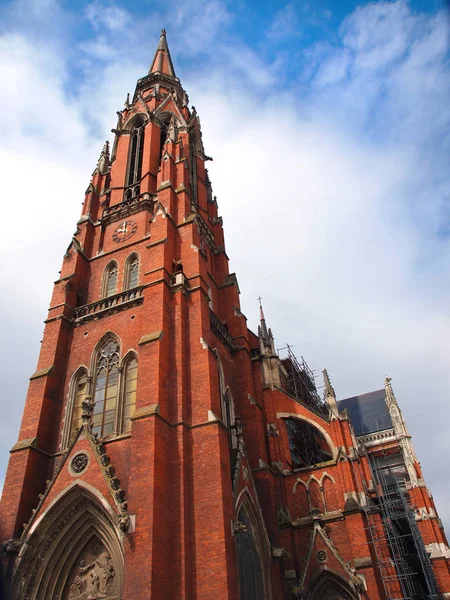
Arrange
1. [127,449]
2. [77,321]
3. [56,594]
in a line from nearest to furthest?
1. [56,594]
2. [127,449]
3. [77,321]

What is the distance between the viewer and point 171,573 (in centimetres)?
1345

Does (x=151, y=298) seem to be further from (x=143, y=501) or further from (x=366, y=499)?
(x=366, y=499)

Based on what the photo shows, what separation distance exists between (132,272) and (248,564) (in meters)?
12.3

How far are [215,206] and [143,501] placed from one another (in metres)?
20.2

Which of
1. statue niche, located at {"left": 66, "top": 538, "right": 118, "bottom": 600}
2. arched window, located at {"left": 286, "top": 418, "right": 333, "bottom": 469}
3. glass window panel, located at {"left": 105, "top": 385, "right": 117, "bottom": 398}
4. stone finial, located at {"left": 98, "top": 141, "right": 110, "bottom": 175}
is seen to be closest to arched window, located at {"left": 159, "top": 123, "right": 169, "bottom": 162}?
stone finial, located at {"left": 98, "top": 141, "right": 110, "bottom": 175}

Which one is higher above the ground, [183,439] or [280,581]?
[183,439]

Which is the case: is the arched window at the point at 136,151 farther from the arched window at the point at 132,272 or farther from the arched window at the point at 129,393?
the arched window at the point at 129,393

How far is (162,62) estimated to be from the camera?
38.7m

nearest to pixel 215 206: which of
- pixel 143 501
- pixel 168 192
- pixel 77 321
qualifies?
pixel 168 192

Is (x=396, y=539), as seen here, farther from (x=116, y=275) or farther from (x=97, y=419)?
(x=116, y=275)

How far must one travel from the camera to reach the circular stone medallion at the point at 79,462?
613 inches

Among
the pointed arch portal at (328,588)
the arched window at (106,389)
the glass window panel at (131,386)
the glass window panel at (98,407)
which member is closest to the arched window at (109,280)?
the arched window at (106,389)

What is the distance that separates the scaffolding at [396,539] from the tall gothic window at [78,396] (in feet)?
35.7

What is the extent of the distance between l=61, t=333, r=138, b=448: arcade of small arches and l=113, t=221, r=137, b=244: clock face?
5.79 metres
